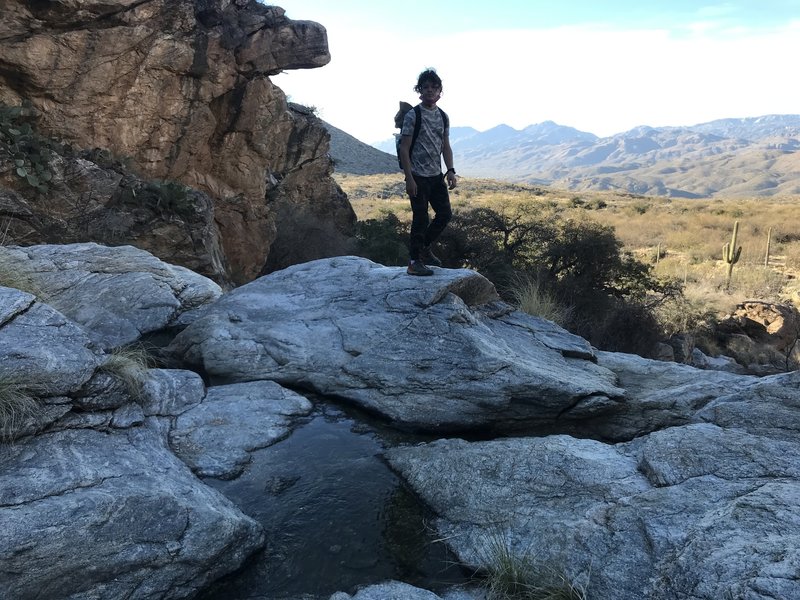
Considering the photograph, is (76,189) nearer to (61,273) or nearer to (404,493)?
(61,273)

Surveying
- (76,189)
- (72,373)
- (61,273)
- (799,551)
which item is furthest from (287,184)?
(799,551)

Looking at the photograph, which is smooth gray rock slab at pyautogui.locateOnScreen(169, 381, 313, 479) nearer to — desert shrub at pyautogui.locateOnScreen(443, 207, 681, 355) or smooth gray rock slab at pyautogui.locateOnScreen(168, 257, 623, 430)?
smooth gray rock slab at pyautogui.locateOnScreen(168, 257, 623, 430)

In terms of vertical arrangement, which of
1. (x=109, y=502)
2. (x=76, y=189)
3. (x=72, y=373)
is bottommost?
(x=109, y=502)

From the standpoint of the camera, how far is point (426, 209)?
6.70 m

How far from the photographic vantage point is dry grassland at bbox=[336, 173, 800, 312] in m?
21.1

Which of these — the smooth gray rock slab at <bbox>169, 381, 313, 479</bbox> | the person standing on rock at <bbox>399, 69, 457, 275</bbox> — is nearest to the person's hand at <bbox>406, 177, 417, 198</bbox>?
the person standing on rock at <bbox>399, 69, 457, 275</bbox>

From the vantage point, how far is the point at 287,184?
17.6m

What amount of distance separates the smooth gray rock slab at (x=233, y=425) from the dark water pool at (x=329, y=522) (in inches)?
4.9

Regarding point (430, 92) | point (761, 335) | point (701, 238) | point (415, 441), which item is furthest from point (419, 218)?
point (701, 238)

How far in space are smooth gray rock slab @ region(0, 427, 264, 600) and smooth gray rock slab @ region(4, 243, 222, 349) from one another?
8.91ft

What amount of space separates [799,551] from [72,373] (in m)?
4.34

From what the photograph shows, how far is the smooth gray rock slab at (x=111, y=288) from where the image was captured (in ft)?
21.3

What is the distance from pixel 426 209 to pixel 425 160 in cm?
58

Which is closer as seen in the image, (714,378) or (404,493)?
(404,493)
